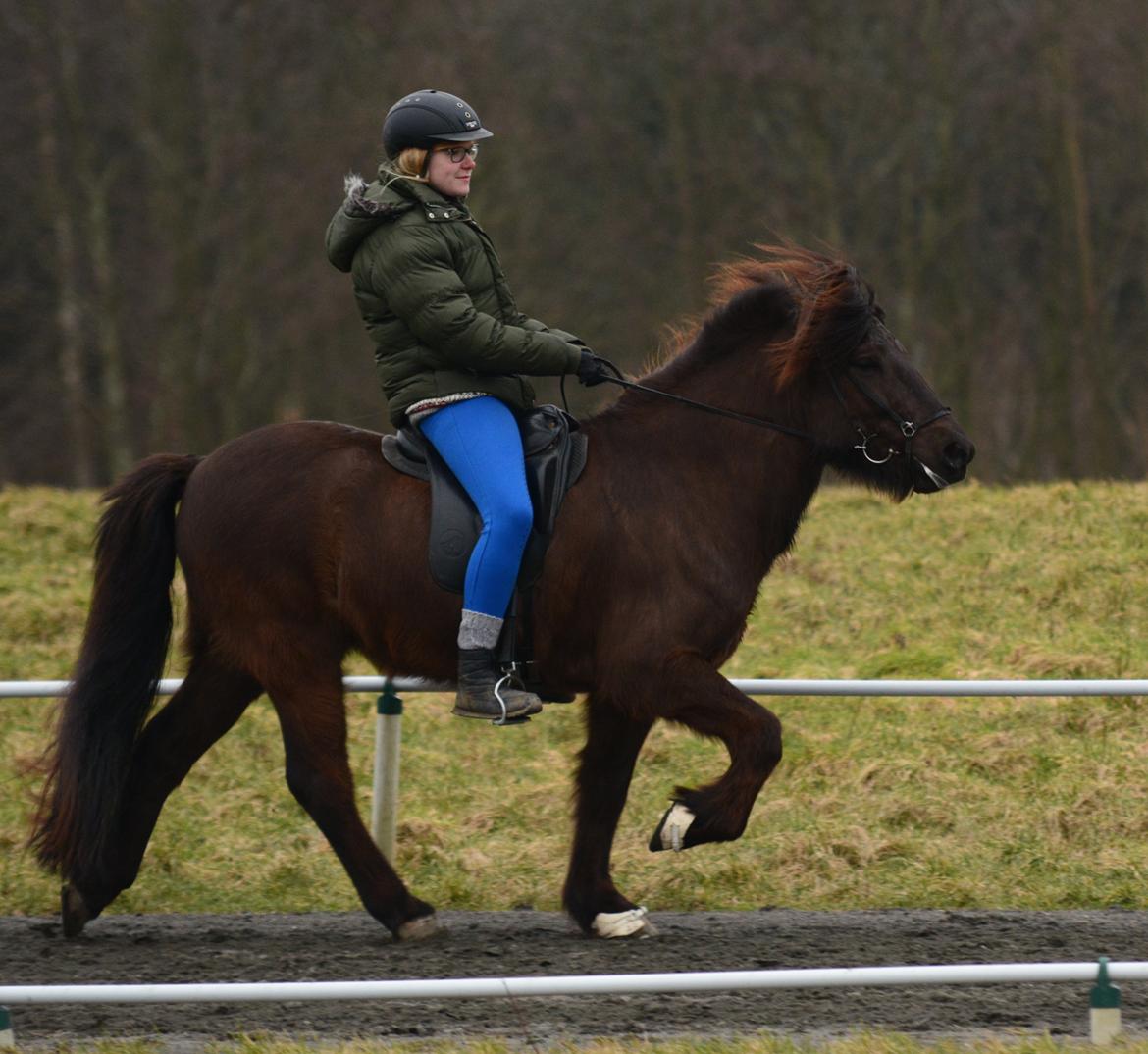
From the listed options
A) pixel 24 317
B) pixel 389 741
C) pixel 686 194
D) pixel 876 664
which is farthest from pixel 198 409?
pixel 389 741

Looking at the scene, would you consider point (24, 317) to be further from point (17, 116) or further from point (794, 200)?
point (794, 200)

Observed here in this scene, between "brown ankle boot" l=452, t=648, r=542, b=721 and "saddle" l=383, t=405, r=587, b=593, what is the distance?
0.25 meters

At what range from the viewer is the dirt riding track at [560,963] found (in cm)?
559

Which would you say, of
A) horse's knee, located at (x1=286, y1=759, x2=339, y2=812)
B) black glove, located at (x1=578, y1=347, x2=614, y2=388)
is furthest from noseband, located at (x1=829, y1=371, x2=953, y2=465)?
horse's knee, located at (x1=286, y1=759, x2=339, y2=812)

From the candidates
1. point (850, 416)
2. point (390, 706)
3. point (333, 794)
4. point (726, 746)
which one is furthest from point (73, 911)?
point (850, 416)

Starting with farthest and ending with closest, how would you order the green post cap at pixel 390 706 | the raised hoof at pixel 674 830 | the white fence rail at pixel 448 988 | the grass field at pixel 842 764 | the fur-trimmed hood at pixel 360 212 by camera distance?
the grass field at pixel 842 764 → the green post cap at pixel 390 706 → the fur-trimmed hood at pixel 360 212 → the raised hoof at pixel 674 830 → the white fence rail at pixel 448 988

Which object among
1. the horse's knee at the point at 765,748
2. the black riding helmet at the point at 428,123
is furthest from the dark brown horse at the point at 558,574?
the black riding helmet at the point at 428,123

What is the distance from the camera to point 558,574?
640 centimetres

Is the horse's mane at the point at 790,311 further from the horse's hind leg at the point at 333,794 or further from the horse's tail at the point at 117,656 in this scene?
the horse's tail at the point at 117,656

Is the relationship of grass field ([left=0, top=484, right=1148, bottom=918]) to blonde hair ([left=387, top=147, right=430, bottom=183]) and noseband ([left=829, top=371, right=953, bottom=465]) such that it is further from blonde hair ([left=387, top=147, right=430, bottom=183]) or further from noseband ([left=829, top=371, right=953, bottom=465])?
blonde hair ([left=387, top=147, right=430, bottom=183])

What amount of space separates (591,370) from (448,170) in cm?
84

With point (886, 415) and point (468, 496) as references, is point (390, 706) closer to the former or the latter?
point (468, 496)

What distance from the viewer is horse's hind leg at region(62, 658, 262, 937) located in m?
6.90

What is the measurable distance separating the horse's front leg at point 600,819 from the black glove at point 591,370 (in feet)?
3.76
